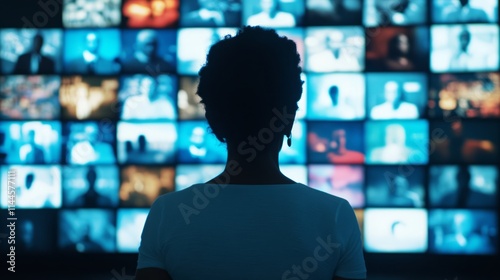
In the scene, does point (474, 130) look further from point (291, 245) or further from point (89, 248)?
point (291, 245)

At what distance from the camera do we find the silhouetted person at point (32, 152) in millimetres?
3938

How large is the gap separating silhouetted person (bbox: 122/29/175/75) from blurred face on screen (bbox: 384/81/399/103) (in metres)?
1.46

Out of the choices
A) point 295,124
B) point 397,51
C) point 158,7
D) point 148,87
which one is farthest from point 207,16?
point 397,51

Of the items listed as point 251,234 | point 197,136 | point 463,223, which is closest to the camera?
point 251,234

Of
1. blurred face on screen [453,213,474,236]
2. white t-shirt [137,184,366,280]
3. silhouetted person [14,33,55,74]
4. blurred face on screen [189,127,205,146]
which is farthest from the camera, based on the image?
silhouetted person [14,33,55,74]

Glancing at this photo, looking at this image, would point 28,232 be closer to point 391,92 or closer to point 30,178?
point 30,178

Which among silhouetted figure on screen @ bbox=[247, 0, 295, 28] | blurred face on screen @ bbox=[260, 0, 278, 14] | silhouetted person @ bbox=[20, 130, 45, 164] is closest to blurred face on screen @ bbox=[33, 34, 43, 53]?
silhouetted person @ bbox=[20, 130, 45, 164]

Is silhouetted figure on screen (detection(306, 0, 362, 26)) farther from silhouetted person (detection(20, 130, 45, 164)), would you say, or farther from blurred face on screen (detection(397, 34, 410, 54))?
silhouetted person (detection(20, 130, 45, 164))

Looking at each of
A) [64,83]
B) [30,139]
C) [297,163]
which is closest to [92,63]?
[64,83]

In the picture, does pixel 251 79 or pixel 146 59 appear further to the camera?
pixel 146 59

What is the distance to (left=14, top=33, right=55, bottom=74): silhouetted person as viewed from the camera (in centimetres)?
399

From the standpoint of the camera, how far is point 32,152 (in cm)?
395

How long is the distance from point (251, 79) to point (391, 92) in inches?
Answer: 123

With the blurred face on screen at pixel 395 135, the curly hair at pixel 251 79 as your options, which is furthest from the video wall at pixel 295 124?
the curly hair at pixel 251 79
